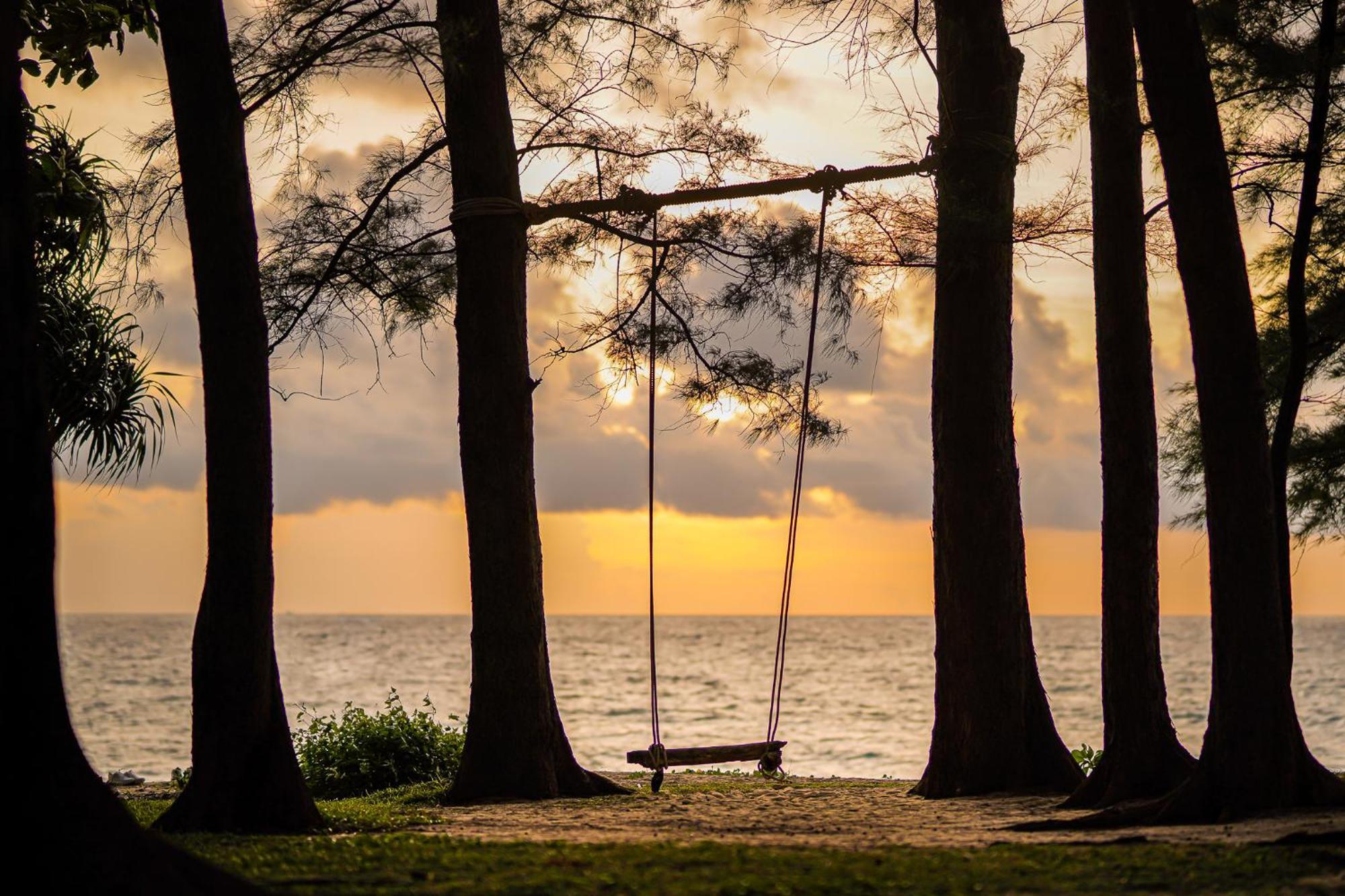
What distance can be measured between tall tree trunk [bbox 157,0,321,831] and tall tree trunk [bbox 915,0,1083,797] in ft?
14.3

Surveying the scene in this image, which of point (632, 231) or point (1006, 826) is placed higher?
point (632, 231)

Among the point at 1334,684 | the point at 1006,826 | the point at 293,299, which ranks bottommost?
the point at 1334,684

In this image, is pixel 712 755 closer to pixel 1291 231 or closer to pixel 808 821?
pixel 808 821

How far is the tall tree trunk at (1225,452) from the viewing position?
22.1ft

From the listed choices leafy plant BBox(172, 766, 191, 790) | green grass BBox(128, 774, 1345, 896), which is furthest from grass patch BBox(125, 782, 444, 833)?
green grass BBox(128, 774, 1345, 896)

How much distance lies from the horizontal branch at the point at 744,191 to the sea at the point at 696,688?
11685 millimetres

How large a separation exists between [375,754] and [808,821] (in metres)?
5.06

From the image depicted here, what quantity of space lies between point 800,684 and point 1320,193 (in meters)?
34.1

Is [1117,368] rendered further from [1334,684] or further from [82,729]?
[1334,684]

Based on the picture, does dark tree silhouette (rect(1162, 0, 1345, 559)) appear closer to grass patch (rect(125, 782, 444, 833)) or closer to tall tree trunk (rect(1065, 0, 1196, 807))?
tall tree trunk (rect(1065, 0, 1196, 807))

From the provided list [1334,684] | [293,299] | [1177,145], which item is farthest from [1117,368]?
[1334,684]

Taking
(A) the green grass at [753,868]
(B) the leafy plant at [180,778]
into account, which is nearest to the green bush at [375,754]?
(B) the leafy plant at [180,778]

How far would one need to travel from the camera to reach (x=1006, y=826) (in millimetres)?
7016

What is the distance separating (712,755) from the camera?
8.88 meters
